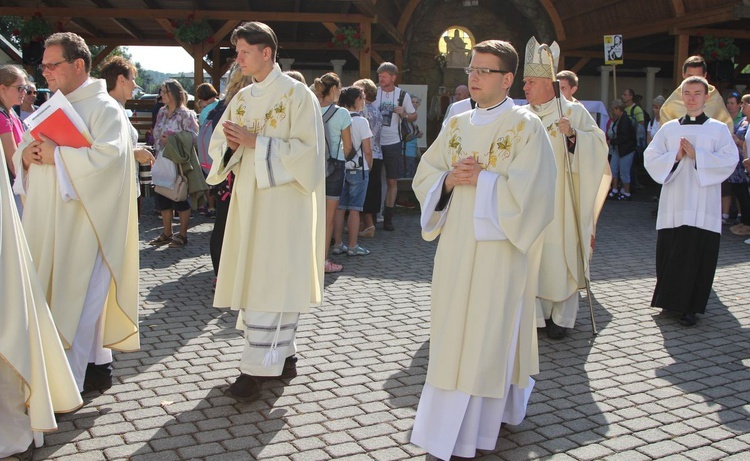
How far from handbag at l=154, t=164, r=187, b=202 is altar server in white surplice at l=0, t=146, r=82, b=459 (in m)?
5.75

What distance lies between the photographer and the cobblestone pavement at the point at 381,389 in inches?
165

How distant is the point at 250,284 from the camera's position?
192 inches

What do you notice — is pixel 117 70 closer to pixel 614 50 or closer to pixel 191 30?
pixel 191 30

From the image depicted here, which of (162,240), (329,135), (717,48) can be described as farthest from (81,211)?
(717,48)

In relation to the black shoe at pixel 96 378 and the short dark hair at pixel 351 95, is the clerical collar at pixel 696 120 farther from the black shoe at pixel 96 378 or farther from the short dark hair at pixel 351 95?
the black shoe at pixel 96 378

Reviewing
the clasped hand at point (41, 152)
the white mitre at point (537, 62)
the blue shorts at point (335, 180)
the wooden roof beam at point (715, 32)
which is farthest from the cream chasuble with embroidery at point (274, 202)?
the wooden roof beam at point (715, 32)

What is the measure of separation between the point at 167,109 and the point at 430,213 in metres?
6.56

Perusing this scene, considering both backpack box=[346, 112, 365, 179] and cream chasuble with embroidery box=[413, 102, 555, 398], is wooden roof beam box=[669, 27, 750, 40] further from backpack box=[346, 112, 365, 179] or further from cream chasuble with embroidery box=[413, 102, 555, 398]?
cream chasuble with embroidery box=[413, 102, 555, 398]

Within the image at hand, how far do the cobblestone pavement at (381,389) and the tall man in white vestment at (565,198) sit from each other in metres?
0.26

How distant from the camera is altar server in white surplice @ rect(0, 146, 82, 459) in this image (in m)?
3.64

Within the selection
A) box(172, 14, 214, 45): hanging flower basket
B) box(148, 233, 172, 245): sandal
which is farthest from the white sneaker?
box(172, 14, 214, 45): hanging flower basket

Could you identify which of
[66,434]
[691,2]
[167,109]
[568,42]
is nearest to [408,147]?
[167,109]

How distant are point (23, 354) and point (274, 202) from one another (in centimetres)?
170

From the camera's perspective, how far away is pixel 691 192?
676cm
